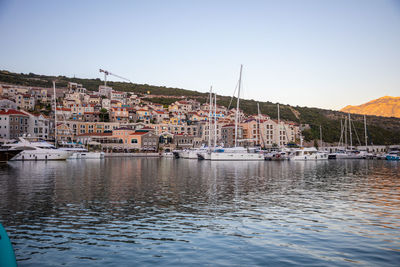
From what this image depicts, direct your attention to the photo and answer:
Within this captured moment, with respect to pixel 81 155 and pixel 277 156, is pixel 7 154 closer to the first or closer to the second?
pixel 81 155

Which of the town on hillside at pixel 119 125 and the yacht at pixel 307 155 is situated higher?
the town on hillside at pixel 119 125

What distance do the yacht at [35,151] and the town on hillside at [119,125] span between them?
1018 inches

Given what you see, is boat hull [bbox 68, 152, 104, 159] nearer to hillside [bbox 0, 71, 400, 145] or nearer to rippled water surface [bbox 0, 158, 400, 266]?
rippled water surface [bbox 0, 158, 400, 266]

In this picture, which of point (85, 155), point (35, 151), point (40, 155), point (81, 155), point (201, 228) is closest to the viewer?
point (201, 228)

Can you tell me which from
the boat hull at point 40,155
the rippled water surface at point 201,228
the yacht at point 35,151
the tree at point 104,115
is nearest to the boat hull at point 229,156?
the boat hull at point 40,155

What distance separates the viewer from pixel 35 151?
67.2m

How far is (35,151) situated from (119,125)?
5785cm

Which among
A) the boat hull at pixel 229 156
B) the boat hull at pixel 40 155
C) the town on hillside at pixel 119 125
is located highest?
the town on hillside at pixel 119 125

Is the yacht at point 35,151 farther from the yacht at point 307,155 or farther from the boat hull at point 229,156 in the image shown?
the yacht at point 307,155

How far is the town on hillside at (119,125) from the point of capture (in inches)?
4108

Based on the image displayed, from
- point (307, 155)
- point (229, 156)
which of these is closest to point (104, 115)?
point (229, 156)

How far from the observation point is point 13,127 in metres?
95.6

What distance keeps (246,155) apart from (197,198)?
58.7 m

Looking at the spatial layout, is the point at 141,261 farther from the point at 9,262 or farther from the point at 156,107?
the point at 156,107
